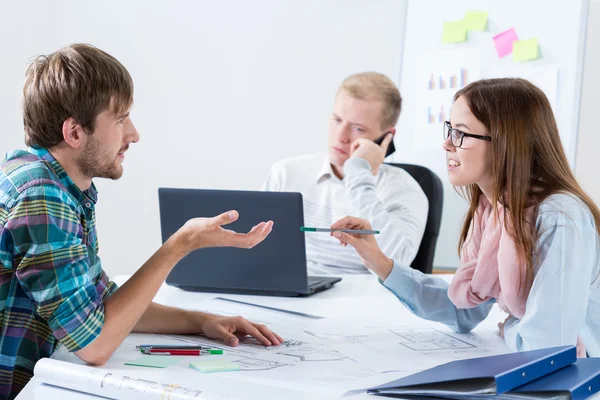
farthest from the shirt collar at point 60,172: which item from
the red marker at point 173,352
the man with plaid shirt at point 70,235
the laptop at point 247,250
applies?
the laptop at point 247,250

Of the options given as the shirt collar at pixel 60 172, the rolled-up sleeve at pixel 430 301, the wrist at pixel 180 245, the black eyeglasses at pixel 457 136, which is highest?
the black eyeglasses at pixel 457 136

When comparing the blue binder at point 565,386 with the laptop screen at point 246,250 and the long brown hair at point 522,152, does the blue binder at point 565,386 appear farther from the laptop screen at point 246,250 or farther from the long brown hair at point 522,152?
the laptop screen at point 246,250

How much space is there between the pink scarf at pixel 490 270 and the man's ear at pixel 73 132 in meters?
0.80

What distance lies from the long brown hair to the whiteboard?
188 centimetres

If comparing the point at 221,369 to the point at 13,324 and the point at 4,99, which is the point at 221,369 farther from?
the point at 4,99

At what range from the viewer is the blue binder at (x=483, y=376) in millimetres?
1020

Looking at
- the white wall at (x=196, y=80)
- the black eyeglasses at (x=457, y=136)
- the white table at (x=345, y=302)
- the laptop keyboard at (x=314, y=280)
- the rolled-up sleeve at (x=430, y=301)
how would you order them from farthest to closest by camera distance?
1. the white wall at (x=196, y=80)
2. the laptop keyboard at (x=314, y=280)
3. the white table at (x=345, y=302)
4. the rolled-up sleeve at (x=430, y=301)
5. the black eyeglasses at (x=457, y=136)

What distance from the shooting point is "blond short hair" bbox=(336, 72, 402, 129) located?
2.53 meters

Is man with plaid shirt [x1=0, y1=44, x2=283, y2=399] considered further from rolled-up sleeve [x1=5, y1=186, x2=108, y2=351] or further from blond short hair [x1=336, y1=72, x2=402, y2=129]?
blond short hair [x1=336, y1=72, x2=402, y2=129]

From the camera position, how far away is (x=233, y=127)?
4.00 meters

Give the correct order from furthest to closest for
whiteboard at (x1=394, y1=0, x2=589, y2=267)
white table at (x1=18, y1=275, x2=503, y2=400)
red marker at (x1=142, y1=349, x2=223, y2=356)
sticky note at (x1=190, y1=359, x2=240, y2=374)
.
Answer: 1. whiteboard at (x1=394, y1=0, x2=589, y2=267)
2. white table at (x1=18, y1=275, x2=503, y2=400)
3. red marker at (x1=142, y1=349, x2=223, y2=356)
4. sticky note at (x1=190, y1=359, x2=240, y2=374)

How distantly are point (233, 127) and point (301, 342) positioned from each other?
8.72 ft

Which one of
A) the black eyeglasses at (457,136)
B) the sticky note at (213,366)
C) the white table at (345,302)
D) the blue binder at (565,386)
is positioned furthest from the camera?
the white table at (345,302)

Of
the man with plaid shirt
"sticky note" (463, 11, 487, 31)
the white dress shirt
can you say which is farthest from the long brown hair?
"sticky note" (463, 11, 487, 31)
